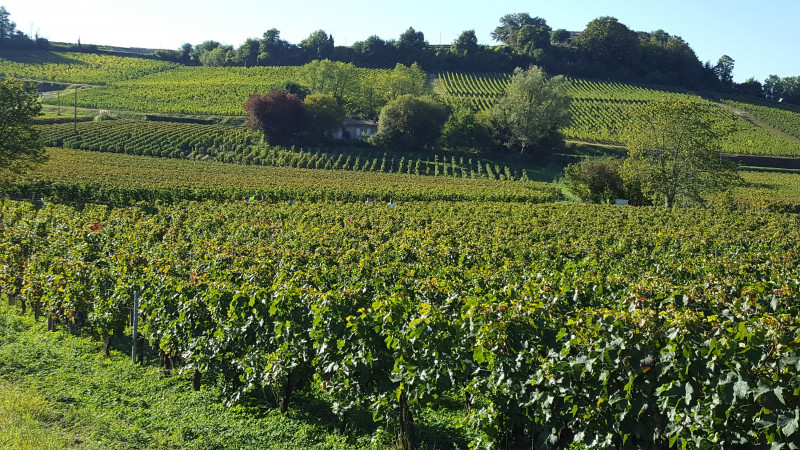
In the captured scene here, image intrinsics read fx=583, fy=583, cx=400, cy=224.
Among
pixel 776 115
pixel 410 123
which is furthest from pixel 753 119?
pixel 410 123

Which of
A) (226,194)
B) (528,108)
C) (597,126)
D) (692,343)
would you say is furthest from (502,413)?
(597,126)

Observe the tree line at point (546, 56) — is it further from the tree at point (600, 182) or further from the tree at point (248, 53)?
the tree at point (600, 182)

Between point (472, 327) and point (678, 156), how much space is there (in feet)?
133

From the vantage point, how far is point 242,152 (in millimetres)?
70625

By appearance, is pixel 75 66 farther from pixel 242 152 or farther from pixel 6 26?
pixel 242 152

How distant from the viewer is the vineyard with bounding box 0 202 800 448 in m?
5.70

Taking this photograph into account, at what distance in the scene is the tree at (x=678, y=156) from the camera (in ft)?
136

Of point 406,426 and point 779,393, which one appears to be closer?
point 779,393

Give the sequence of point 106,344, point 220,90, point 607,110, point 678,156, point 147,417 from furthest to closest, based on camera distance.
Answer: point 220,90
point 607,110
point 678,156
point 106,344
point 147,417

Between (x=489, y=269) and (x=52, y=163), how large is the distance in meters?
49.7

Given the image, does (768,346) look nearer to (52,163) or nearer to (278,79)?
(52,163)

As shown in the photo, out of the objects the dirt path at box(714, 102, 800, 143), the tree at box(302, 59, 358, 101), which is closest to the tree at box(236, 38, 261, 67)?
the tree at box(302, 59, 358, 101)

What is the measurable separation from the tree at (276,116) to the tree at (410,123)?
1069 cm

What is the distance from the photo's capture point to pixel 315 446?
809 centimetres
